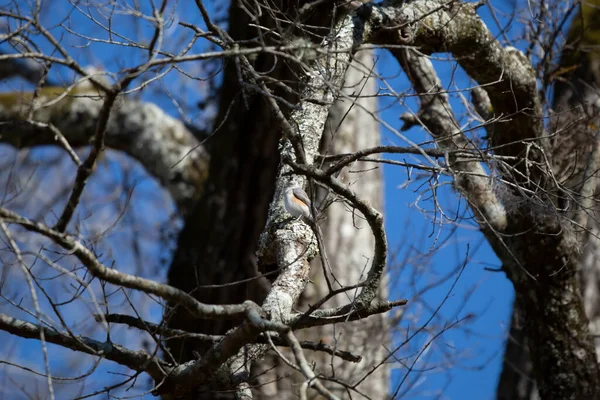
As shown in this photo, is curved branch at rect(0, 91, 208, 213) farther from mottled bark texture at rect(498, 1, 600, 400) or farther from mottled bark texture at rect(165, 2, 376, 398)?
mottled bark texture at rect(498, 1, 600, 400)

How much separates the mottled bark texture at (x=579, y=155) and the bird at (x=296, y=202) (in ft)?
3.17

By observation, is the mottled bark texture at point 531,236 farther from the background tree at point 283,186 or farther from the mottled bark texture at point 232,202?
the mottled bark texture at point 232,202

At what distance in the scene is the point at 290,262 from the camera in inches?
101

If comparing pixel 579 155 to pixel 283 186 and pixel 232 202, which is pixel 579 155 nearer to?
pixel 283 186

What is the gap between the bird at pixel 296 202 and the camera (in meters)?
2.65

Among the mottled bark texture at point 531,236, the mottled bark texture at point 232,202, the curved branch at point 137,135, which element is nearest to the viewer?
the mottled bark texture at point 531,236

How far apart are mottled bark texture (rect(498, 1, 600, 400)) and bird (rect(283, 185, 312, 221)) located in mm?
965

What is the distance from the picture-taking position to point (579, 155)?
4.02 m

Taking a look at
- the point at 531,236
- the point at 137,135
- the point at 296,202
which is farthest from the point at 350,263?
the point at 296,202

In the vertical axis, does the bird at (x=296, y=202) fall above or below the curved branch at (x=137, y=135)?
below

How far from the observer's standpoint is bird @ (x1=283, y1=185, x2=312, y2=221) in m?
2.65

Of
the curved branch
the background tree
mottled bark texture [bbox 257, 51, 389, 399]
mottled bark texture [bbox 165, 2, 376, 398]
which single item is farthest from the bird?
the curved branch

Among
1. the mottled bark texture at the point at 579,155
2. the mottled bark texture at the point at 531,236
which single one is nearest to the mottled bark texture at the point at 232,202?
the mottled bark texture at the point at 579,155

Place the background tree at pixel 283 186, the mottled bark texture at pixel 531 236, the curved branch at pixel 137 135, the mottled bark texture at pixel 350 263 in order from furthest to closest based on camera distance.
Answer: the curved branch at pixel 137 135 < the mottled bark texture at pixel 350 263 < the mottled bark texture at pixel 531 236 < the background tree at pixel 283 186
